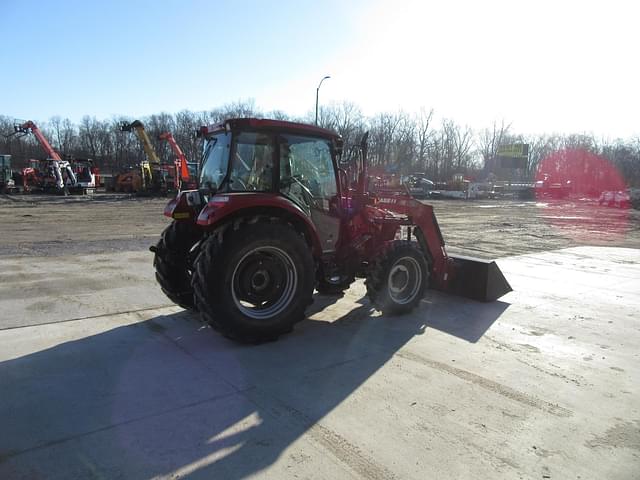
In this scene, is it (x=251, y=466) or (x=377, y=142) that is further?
(x=377, y=142)

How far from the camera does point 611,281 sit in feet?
27.7

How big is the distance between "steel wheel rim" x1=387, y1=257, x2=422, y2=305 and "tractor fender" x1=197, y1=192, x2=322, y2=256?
135 cm

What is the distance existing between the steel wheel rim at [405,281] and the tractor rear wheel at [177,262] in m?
2.59

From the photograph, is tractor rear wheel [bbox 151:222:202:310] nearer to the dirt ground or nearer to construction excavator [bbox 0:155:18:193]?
the dirt ground

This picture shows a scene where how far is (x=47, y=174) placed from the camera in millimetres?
32656

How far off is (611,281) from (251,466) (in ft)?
26.7

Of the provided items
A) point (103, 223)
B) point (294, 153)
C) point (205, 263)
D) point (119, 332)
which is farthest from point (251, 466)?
point (103, 223)

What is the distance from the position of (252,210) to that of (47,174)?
33897mm

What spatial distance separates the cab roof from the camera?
4.92 meters

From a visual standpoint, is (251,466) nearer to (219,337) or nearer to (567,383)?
(219,337)

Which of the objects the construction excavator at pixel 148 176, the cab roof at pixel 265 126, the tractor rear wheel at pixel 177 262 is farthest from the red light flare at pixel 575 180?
the tractor rear wheel at pixel 177 262

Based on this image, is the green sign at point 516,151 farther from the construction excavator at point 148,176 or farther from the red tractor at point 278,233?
the red tractor at point 278,233

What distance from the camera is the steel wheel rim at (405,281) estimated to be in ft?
19.8

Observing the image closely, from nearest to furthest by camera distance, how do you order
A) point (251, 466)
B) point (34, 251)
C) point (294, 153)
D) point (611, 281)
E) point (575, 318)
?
point (251, 466) < point (294, 153) < point (575, 318) < point (611, 281) < point (34, 251)
